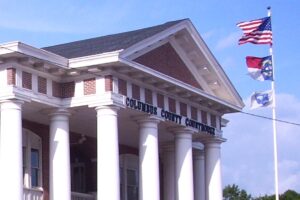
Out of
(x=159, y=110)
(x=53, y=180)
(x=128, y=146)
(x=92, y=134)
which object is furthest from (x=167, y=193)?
(x=53, y=180)

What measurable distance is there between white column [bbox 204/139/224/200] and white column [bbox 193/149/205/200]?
174cm

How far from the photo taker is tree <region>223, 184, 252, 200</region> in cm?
9725

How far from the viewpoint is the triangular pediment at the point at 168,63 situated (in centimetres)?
3481

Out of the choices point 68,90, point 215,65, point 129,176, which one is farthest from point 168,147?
point 68,90

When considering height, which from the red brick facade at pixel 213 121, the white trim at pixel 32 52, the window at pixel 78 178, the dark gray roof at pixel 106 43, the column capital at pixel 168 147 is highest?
the dark gray roof at pixel 106 43

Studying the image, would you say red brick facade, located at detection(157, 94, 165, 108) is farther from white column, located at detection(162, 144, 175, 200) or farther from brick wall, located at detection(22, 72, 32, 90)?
white column, located at detection(162, 144, 175, 200)

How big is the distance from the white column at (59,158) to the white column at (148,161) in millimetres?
3298

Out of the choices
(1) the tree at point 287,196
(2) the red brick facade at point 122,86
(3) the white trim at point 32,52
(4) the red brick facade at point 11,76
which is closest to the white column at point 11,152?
(4) the red brick facade at point 11,76

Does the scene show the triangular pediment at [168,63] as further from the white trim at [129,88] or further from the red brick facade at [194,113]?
the red brick facade at [194,113]

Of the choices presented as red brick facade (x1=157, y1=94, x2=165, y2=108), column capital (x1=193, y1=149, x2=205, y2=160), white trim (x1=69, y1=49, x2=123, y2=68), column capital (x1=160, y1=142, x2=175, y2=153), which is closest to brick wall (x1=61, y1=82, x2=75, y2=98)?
white trim (x1=69, y1=49, x2=123, y2=68)

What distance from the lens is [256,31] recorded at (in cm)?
3600

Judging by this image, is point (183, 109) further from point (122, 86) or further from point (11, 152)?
point (11, 152)

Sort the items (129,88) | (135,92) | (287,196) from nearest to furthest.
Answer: (129,88) → (135,92) → (287,196)

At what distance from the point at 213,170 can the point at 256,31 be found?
7.83 meters
